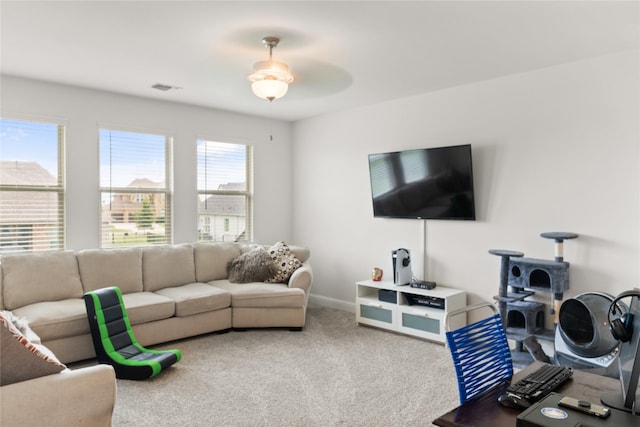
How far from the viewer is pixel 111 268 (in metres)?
4.50

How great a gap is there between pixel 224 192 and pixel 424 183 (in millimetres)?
2559

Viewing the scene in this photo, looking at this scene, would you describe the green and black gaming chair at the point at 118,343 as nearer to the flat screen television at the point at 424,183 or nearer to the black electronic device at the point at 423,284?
the black electronic device at the point at 423,284

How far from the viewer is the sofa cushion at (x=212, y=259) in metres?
5.18

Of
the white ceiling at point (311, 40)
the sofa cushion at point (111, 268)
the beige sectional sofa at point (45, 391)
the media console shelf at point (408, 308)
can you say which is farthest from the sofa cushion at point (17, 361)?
the media console shelf at point (408, 308)

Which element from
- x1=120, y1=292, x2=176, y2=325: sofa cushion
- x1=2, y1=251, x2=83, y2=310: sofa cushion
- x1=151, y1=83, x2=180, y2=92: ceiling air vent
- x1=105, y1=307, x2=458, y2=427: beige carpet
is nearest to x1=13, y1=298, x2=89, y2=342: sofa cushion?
x1=2, y1=251, x2=83, y2=310: sofa cushion

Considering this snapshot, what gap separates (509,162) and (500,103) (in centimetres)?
56

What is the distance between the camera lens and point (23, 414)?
5.86 ft

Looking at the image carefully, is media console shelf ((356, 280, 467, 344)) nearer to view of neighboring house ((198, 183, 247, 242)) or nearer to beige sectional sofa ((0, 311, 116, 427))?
view of neighboring house ((198, 183, 247, 242))

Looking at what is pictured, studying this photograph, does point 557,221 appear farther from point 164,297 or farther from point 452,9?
point 164,297

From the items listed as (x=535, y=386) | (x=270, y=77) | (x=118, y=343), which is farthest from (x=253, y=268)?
(x=535, y=386)

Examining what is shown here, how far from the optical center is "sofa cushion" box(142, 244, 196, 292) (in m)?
4.76

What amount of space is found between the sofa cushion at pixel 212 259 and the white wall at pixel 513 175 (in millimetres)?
1335

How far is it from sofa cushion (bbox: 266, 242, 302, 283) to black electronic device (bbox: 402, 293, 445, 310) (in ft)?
4.15

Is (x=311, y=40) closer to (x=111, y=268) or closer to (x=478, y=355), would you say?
(x=478, y=355)
